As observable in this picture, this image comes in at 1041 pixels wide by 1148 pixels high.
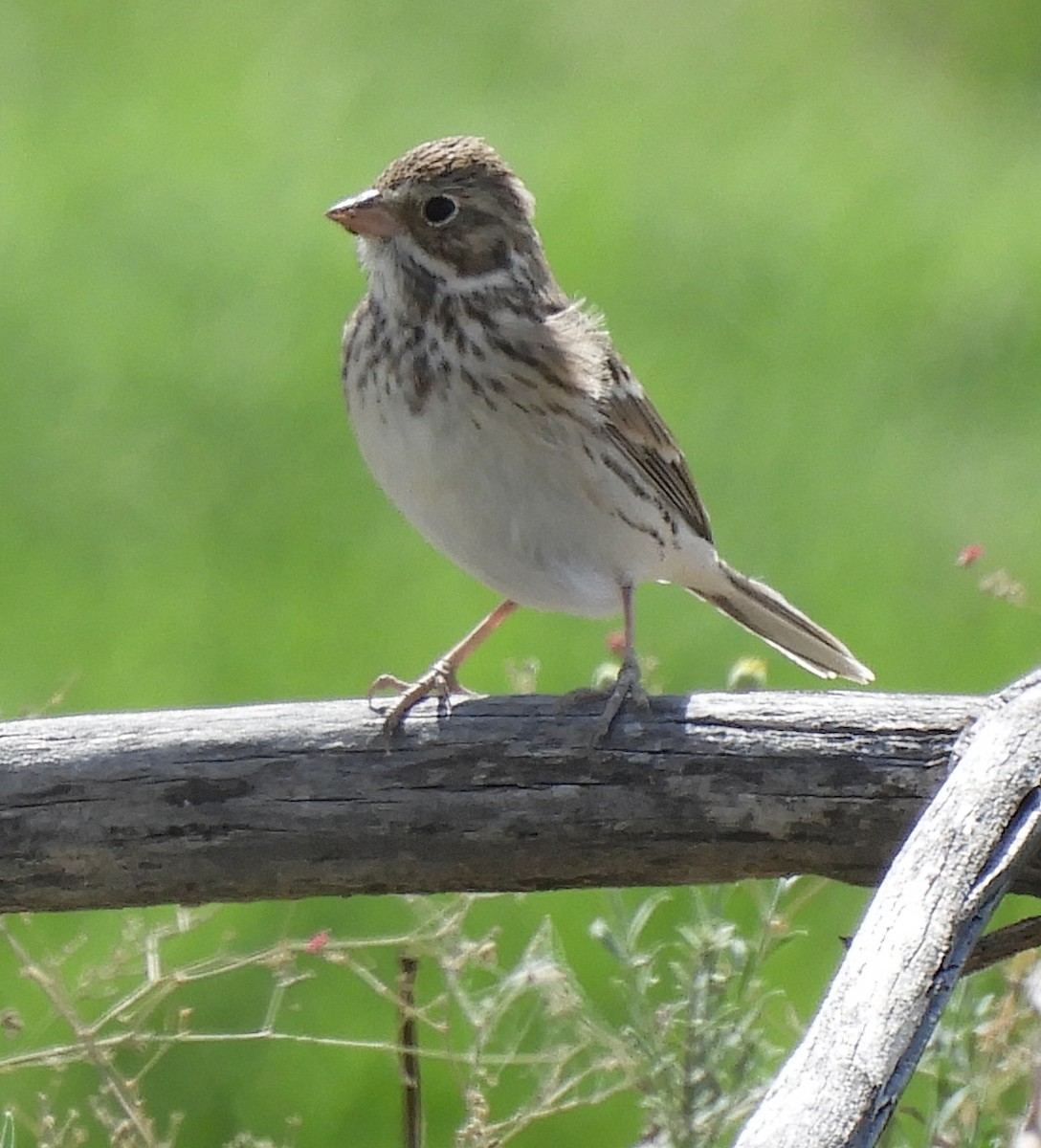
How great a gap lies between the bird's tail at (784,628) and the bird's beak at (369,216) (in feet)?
3.05

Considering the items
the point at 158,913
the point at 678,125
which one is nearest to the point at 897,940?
the point at 158,913

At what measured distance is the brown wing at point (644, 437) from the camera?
3.48 m

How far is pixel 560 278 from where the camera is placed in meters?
7.19

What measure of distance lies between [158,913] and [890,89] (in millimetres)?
6039

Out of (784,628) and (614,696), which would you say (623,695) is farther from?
(784,628)

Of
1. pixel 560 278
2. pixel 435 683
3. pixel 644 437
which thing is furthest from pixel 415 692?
pixel 560 278

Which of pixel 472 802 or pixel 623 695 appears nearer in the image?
pixel 472 802

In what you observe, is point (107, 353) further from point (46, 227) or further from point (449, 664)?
point (449, 664)

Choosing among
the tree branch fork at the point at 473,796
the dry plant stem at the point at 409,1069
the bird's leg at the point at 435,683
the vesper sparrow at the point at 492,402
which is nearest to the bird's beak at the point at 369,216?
the vesper sparrow at the point at 492,402

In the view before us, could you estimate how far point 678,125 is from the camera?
888 cm

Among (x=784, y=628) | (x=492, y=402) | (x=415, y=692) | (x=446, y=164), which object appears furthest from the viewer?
(x=784, y=628)

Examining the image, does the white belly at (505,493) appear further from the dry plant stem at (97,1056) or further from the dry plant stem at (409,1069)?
the dry plant stem at (97,1056)

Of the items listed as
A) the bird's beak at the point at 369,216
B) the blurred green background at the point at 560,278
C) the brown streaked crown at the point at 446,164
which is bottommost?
the bird's beak at the point at 369,216

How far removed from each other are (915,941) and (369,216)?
1.70m
